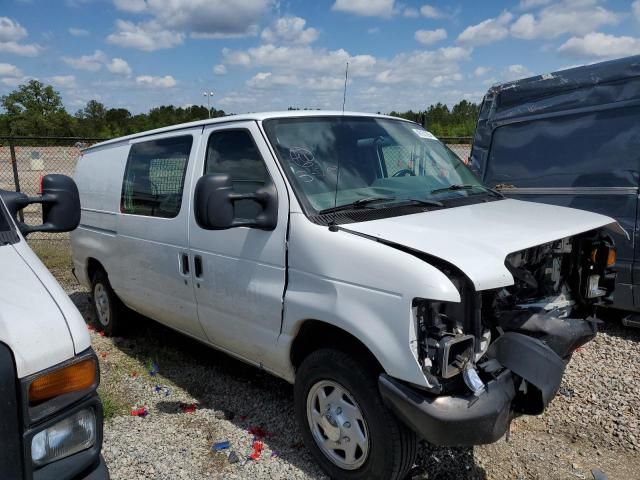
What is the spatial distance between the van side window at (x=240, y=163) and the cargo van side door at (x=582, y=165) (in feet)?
9.87

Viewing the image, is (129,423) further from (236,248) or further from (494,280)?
(494,280)

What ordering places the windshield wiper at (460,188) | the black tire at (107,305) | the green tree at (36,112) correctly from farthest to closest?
1. the green tree at (36,112)
2. the black tire at (107,305)
3. the windshield wiper at (460,188)

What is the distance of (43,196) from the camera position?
2902 millimetres

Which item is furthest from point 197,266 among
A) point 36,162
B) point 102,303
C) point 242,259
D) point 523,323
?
point 36,162

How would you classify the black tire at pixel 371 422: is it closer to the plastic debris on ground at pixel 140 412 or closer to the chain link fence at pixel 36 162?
the plastic debris on ground at pixel 140 412

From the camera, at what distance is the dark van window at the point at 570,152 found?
4.98 meters

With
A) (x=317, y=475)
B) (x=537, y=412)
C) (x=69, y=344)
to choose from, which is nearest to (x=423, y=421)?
(x=537, y=412)

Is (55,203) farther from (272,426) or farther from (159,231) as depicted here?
(272,426)

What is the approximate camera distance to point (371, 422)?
275 centimetres

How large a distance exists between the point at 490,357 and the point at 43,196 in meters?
2.48

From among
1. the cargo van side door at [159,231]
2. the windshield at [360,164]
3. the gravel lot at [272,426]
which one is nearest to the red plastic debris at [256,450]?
the gravel lot at [272,426]

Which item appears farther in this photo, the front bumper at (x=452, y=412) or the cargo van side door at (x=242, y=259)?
the cargo van side door at (x=242, y=259)

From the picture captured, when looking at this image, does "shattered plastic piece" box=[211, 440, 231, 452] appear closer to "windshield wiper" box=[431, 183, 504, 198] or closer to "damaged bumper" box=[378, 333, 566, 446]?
"damaged bumper" box=[378, 333, 566, 446]

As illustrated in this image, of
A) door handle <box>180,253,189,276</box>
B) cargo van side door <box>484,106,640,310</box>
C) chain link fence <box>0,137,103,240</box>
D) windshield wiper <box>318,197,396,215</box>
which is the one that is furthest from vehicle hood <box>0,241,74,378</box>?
chain link fence <box>0,137,103,240</box>
